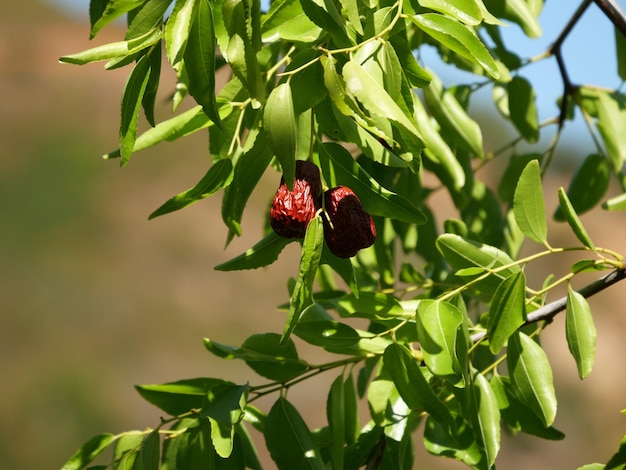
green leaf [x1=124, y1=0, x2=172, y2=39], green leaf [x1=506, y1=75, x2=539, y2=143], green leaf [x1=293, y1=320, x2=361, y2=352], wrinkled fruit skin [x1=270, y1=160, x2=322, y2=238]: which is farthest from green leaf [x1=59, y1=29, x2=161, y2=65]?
green leaf [x1=506, y1=75, x2=539, y2=143]

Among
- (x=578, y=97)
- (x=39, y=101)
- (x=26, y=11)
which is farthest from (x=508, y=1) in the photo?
(x=26, y=11)

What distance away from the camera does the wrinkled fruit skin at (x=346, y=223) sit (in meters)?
0.59

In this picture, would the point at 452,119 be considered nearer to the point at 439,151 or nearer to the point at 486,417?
the point at 439,151

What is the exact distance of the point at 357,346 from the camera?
72 cm

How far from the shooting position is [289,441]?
724mm

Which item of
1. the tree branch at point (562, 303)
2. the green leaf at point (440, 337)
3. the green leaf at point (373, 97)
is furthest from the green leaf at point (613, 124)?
the green leaf at point (373, 97)

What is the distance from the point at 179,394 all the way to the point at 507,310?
300 millimetres

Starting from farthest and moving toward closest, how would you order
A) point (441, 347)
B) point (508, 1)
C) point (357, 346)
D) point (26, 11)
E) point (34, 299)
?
point (26, 11) < point (34, 299) < point (508, 1) < point (357, 346) < point (441, 347)

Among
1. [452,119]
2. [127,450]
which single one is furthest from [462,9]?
[127,450]

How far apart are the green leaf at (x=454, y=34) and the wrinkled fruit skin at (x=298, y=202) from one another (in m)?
0.12

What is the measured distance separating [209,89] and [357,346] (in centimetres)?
29

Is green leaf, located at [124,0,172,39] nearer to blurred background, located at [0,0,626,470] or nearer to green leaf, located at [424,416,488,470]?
green leaf, located at [424,416,488,470]

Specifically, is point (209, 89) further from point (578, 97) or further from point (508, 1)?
point (578, 97)

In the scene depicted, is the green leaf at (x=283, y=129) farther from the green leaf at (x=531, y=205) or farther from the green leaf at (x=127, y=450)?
the green leaf at (x=127, y=450)
